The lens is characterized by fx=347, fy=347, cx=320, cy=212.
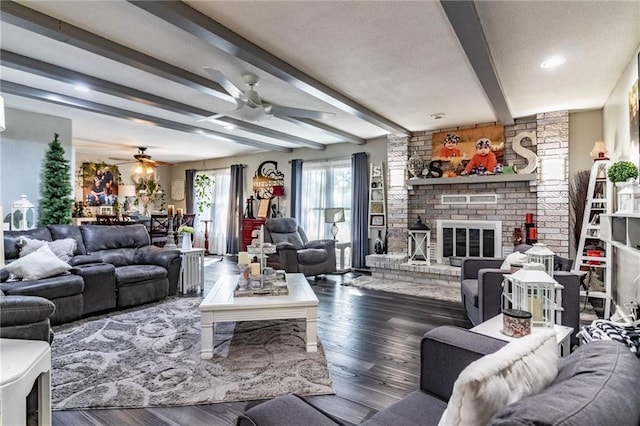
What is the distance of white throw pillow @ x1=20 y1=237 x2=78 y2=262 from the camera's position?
3.47 m

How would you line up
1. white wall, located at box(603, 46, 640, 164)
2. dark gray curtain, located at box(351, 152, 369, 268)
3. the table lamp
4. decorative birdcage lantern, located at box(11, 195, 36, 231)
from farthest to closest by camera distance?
dark gray curtain, located at box(351, 152, 369, 268)
the table lamp
decorative birdcage lantern, located at box(11, 195, 36, 231)
white wall, located at box(603, 46, 640, 164)

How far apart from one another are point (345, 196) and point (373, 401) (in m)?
5.17

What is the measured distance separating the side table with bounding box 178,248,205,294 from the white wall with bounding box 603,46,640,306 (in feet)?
15.3

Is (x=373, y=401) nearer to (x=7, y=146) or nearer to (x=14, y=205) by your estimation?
(x=14, y=205)

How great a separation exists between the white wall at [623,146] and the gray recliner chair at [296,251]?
3665 millimetres

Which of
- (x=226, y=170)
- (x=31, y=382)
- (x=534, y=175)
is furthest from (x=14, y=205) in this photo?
(x=534, y=175)

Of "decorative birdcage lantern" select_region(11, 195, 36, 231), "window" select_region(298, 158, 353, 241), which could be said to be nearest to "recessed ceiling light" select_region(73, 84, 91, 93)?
"decorative birdcage lantern" select_region(11, 195, 36, 231)

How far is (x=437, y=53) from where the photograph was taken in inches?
119

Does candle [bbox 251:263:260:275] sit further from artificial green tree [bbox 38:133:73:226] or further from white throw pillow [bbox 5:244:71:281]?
artificial green tree [bbox 38:133:73:226]

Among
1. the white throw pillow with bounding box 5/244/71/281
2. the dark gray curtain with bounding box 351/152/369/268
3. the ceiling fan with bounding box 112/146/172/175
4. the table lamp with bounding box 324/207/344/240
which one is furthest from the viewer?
the ceiling fan with bounding box 112/146/172/175

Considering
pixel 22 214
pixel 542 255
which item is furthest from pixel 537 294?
pixel 22 214

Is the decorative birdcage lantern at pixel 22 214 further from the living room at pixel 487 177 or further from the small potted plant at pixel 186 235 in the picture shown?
the small potted plant at pixel 186 235

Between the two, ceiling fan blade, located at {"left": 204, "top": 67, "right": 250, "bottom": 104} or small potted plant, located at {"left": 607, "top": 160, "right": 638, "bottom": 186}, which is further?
ceiling fan blade, located at {"left": 204, "top": 67, "right": 250, "bottom": 104}

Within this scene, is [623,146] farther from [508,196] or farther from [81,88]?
[81,88]
